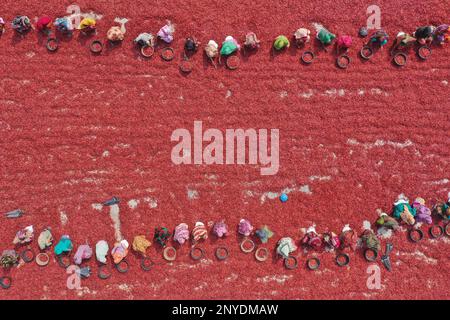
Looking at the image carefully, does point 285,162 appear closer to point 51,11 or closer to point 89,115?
point 89,115

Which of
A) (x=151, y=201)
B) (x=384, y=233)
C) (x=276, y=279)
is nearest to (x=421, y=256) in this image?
(x=384, y=233)

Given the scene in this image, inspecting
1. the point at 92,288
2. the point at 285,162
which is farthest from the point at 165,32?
the point at 92,288

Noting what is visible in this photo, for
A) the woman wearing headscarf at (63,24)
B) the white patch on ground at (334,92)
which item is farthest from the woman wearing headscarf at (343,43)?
the woman wearing headscarf at (63,24)

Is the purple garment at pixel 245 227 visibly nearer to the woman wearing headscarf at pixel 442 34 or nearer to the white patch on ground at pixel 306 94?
the white patch on ground at pixel 306 94

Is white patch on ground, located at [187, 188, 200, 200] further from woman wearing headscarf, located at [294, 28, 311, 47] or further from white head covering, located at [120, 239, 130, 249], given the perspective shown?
woman wearing headscarf, located at [294, 28, 311, 47]

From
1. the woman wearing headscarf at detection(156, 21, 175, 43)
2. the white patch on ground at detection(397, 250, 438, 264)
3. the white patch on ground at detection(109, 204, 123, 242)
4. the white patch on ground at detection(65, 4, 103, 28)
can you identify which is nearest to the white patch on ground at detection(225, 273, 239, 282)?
the white patch on ground at detection(109, 204, 123, 242)

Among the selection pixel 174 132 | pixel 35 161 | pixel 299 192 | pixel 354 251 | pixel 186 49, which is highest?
pixel 186 49

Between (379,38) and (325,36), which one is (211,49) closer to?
(325,36)
